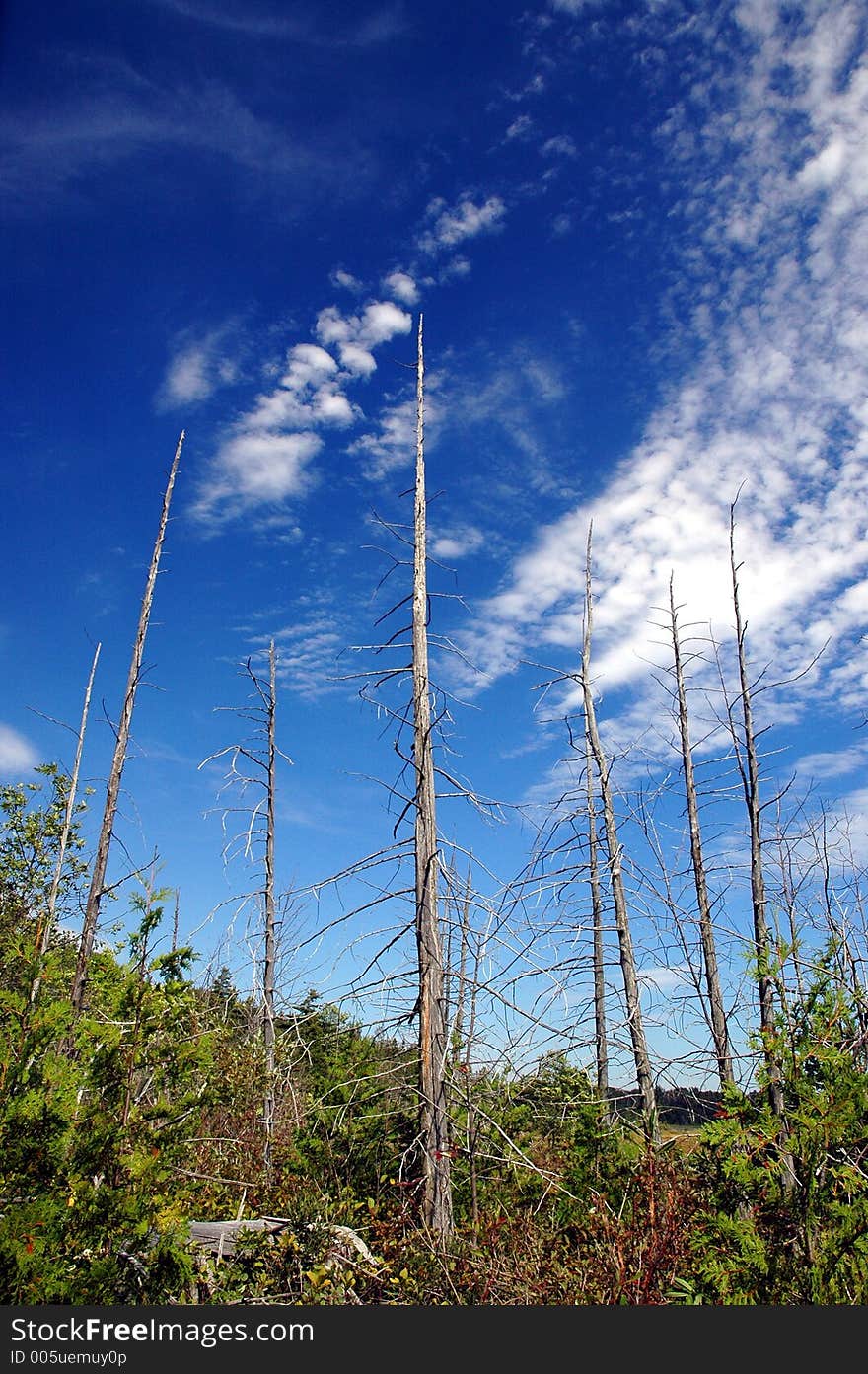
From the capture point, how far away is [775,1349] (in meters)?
3.18

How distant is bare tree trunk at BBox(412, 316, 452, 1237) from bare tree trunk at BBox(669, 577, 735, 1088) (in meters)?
5.75

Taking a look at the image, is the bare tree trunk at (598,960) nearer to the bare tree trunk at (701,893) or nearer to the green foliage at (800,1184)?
the bare tree trunk at (701,893)

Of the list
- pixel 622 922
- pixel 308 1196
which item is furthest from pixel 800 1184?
pixel 622 922

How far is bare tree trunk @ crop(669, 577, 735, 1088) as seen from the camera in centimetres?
1150

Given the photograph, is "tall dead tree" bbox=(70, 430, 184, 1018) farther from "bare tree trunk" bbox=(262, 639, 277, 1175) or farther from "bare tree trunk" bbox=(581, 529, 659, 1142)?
"bare tree trunk" bbox=(581, 529, 659, 1142)

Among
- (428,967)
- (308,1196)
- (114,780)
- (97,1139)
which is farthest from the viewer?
(114,780)

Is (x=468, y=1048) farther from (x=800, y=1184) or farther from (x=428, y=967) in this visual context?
(x=800, y=1184)

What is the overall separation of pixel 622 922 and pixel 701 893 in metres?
1.96

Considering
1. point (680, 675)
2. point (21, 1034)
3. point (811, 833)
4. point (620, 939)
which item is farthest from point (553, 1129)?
point (21, 1034)

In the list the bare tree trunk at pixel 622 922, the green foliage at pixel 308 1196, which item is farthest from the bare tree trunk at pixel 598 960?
the green foliage at pixel 308 1196

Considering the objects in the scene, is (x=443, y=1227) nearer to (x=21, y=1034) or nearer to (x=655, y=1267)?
(x=655, y=1267)

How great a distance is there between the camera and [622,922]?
11.7 metres

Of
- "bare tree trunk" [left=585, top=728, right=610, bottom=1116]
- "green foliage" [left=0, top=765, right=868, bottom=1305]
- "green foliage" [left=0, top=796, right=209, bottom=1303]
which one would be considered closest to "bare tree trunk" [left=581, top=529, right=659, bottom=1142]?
"bare tree trunk" [left=585, top=728, right=610, bottom=1116]

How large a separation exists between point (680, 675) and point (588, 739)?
2.14 meters
